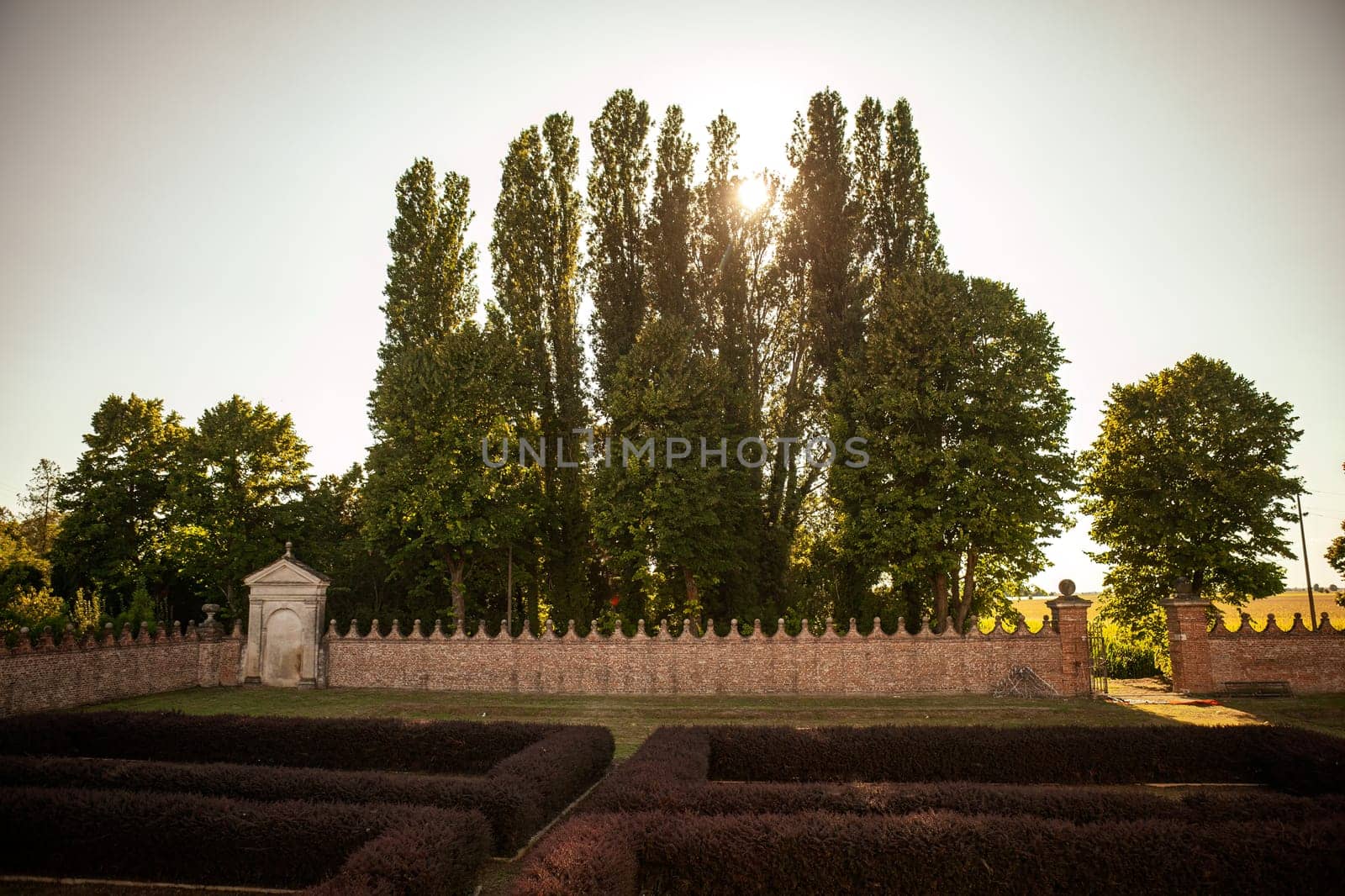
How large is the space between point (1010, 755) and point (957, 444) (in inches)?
679

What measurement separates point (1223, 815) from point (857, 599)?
2402cm

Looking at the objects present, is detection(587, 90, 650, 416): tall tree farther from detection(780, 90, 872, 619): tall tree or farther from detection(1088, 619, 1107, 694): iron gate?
detection(1088, 619, 1107, 694): iron gate

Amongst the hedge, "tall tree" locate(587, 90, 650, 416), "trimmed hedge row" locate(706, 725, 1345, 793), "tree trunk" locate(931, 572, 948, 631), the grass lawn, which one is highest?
"tall tree" locate(587, 90, 650, 416)

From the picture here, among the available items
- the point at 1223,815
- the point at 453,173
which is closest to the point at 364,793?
the point at 1223,815

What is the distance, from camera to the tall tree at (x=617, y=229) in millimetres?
36781

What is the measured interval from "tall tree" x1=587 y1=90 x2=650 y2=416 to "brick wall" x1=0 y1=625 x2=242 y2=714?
1845 cm

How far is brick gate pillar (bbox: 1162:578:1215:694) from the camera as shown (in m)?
24.9

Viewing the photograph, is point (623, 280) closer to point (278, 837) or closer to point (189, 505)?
point (189, 505)

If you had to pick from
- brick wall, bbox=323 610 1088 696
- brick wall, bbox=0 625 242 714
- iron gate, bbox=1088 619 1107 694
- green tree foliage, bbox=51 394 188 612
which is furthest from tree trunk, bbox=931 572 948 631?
green tree foliage, bbox=51 394 188 612

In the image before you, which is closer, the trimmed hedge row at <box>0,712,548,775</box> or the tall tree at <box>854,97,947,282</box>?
the trimmed hedge row at <box>0,712,548,775</box>

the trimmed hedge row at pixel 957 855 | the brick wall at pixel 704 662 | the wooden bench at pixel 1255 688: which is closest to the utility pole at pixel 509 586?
the brick wall at pixel 704 662

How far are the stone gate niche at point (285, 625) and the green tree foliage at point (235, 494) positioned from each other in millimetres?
9527

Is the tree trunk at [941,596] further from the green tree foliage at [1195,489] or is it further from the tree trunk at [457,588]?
the tree trunk at [457,588]

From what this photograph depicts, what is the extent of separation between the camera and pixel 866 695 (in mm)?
26000
